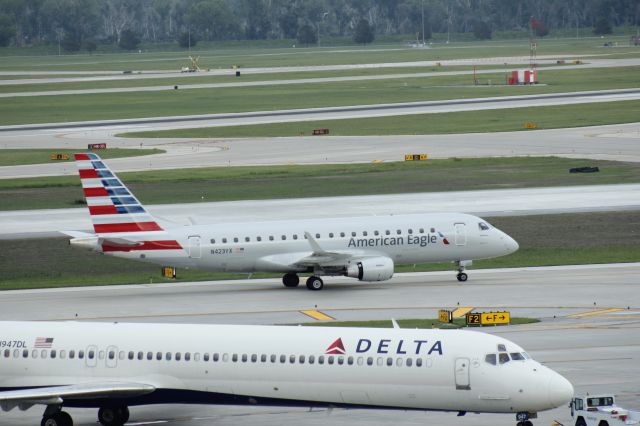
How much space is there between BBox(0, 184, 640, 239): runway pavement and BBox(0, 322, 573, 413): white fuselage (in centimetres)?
4077

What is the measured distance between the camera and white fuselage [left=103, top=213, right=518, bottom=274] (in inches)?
2366

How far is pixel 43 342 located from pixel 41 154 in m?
86.8

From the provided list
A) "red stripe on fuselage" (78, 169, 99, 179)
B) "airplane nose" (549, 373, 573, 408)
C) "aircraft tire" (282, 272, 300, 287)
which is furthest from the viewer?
"aircraft tire" (282, 272, 300, 287)

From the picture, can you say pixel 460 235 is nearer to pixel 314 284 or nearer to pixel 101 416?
pixel 314 284

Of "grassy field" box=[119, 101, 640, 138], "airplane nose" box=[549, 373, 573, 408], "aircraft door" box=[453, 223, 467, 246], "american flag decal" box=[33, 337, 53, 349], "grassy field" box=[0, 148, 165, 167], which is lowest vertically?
"grassy field" box=[119, 101, 640, 138]

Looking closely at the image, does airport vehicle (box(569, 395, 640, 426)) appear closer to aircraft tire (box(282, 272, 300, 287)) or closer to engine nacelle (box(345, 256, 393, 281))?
engine nacelle (box(345, 256, 393, 281))

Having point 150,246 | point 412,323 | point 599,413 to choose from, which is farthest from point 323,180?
point 599,413

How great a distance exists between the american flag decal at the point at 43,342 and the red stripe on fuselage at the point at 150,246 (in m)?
22.9

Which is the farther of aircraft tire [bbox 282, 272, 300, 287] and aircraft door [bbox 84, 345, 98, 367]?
aircraft tire [bbox 282, 272, 300, 287]

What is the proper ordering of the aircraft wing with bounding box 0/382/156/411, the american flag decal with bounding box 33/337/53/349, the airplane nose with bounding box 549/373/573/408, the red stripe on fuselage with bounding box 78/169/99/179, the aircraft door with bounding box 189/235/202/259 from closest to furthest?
1. the airplane nose with bounding box 549/373/573/408
2. the aircraft wing with bounding box 0/382/156/411
3. the american flag decal with bounding box 33/337/53/349
4. the red stripe on fuselage with bounding box 78/169/99/179
5. the aircraft door with bounding box 189/235/202/259

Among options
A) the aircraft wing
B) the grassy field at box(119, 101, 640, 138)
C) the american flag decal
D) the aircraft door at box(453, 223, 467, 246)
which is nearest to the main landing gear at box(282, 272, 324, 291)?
the aircraft door at box(453, 223, 467, 246)

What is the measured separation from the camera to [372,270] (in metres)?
59.3

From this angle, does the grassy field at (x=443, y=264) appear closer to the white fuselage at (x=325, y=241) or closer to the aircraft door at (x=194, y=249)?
the white fuselage at (x=325, y=241)

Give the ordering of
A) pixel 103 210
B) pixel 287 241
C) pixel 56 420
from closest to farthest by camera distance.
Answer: pixel 56 420 < pixel 103 210 < pixel 287 241
